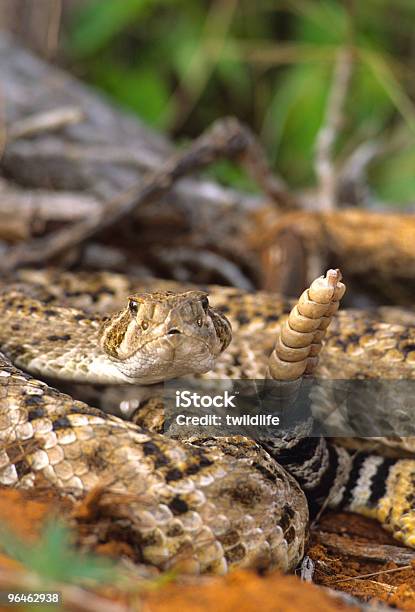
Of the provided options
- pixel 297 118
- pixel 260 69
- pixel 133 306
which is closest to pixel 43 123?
pixel 297 118

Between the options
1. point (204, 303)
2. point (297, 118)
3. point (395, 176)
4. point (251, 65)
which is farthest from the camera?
point (251, 65)

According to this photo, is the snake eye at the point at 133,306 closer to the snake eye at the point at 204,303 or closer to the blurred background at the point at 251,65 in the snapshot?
the snake eye at the point at 204,303

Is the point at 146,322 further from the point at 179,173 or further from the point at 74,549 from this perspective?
the point at 179,173

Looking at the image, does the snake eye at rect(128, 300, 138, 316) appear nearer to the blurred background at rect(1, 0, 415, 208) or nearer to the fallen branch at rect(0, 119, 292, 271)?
the fallen branch at rect(0, 119, 292, 271)

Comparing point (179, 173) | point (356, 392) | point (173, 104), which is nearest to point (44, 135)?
point (179, 173)

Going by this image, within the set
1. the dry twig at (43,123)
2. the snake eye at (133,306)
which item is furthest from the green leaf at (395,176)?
the snake eye at (133,306)

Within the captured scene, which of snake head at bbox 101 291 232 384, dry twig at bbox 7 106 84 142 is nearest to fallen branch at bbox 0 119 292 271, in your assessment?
dry twig at bbox 7 106 84 142

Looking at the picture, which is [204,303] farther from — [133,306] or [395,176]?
[395,176]
